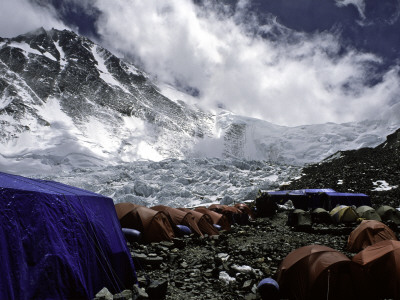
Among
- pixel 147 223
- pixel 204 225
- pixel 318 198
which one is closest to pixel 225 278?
pixel 147 223

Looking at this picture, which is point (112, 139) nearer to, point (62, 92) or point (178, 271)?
Result: point (62, 92)

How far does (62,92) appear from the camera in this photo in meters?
162

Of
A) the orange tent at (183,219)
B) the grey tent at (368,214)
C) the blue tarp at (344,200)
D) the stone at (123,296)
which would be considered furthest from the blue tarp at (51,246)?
the blue tarp at (344,200)

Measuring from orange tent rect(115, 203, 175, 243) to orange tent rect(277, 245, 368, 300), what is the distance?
5906 millimetres

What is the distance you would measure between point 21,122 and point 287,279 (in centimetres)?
14452


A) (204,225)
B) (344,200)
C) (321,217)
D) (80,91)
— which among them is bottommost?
(204,225)

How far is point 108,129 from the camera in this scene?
143 m

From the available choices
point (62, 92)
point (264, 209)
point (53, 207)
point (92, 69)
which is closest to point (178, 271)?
point (53, 207)

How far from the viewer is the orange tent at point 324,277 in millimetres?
5336

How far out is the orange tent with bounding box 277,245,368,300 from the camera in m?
5.34

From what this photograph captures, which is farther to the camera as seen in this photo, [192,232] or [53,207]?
[192,232]

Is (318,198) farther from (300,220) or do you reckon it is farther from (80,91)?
(80,91)

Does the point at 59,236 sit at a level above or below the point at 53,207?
below

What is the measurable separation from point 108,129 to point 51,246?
14604cm
